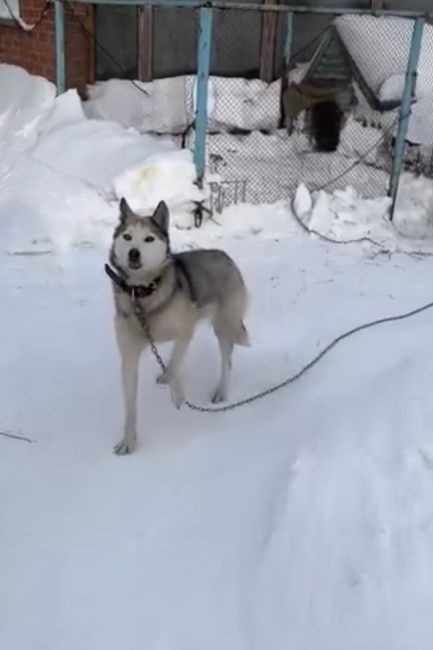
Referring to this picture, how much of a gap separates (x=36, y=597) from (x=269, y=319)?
2.80 metres

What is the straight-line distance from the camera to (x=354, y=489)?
3.04m

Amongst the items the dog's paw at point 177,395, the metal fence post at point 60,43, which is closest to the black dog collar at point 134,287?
the dog's paw at point 177,395

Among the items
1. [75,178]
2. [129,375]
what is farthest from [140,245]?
Answer: [75,178]

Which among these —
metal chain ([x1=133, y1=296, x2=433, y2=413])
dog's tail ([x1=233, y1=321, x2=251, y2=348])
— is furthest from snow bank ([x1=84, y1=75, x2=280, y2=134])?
dog's tail ([x1=233, y1=321, x2=251, y2=348])

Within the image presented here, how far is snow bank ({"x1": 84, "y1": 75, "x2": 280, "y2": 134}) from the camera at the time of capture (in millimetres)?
8555

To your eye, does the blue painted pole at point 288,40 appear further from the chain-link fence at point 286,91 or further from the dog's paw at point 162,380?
the dog's paw at point 162,380

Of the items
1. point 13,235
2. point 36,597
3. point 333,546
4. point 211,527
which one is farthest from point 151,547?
point 13,235

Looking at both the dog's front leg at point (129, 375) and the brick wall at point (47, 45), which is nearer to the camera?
the dog's front leg at point (129, 375)

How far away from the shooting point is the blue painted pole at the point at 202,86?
21.1 ft

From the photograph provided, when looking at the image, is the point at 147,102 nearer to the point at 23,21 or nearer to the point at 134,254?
the point at 23,21

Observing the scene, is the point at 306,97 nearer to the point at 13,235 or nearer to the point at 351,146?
the point at 351,146

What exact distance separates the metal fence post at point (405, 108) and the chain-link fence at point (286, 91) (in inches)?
20.9

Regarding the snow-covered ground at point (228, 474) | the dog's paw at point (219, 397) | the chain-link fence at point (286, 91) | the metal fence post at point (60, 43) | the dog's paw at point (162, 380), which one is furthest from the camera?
the chain-link fence at point (286, 91)

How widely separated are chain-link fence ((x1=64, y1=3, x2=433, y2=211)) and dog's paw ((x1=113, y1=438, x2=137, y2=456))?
4.35 meters
